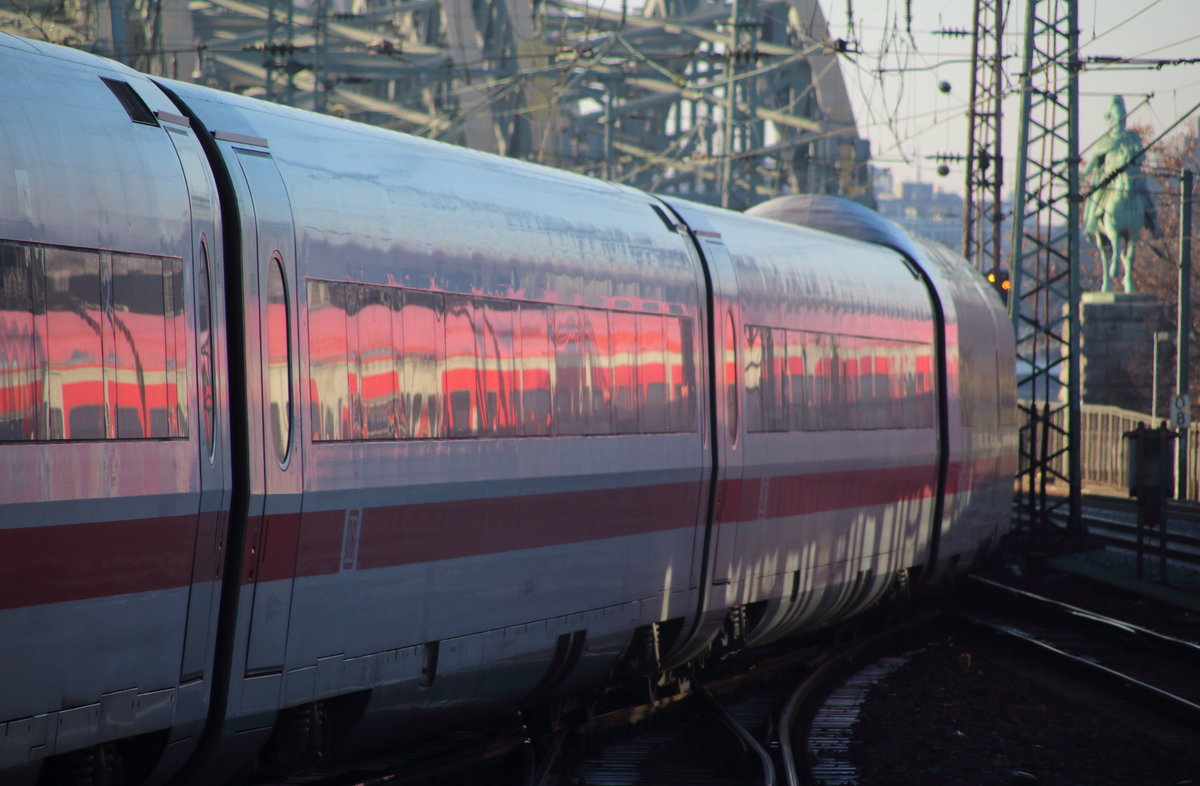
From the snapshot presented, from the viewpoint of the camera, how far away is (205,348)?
5.75m

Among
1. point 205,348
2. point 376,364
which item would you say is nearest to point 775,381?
point 376,364

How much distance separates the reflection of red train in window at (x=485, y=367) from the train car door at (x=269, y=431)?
0.58 ft

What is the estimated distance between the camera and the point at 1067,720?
10734 mm

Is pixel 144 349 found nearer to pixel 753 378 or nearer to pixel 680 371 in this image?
pixel 680 371

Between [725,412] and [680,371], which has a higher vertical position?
[680,371]

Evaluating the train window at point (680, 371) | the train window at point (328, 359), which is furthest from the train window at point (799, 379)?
the train window at point (328, 359)

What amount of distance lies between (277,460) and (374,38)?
4768 cm

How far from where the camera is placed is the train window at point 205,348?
5.70 meters

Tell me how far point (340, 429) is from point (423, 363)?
2.24 ft

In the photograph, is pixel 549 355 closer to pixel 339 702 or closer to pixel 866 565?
pixel 339 702

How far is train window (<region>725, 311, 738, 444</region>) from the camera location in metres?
9.66

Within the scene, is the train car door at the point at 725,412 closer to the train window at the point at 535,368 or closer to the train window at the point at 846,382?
the train window at the point at 846,382

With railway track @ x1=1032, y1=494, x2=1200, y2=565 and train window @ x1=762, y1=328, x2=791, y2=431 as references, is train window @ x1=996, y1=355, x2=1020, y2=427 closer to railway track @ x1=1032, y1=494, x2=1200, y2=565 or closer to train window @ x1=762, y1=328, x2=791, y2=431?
railway track @ x1=1032, y1=494, x2=1200, y2=565

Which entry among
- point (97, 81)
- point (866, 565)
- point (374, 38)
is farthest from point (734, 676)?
point (374, 38)
